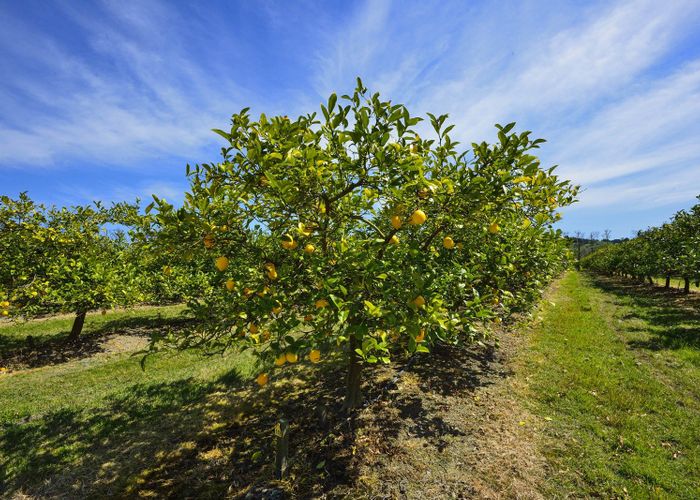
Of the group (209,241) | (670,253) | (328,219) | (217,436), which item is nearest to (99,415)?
(217,436)

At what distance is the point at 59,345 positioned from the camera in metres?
12.1

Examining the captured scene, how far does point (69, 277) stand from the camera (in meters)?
10.9

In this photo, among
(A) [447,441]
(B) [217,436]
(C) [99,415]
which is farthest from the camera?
(C) [99,415]

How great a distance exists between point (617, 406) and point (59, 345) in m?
16.7

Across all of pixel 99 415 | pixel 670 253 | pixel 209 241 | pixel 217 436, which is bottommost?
pixel 99 415

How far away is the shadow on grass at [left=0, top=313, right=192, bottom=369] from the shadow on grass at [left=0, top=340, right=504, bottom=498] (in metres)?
3.60

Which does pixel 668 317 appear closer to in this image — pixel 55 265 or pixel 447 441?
pixel 447 441

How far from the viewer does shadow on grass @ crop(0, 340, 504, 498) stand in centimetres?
424

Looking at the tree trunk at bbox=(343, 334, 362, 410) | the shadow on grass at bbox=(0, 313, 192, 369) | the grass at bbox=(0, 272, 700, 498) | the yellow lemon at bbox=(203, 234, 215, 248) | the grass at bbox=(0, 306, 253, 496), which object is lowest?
the shadow on grass at bbox=(0, 313, 192, 369)

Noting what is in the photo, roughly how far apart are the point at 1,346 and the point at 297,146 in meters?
14.8

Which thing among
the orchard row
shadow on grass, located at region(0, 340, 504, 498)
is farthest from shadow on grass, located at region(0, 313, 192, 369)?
the orchard row

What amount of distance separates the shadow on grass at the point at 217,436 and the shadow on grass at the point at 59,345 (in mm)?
3595

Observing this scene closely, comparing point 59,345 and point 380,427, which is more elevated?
point 380,427

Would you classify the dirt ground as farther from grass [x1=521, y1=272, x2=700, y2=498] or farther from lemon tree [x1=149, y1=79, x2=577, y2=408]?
A: lemon tree [x1=149, y1=79, x2=577, y2=408]
